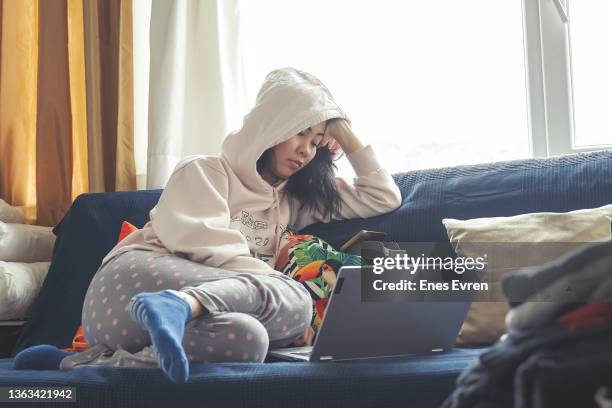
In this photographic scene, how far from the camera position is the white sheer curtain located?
2.69 m

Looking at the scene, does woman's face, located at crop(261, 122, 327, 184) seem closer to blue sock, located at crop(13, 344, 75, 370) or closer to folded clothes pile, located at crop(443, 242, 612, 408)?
blue sock, located at crop(13, 344, 75, 370)

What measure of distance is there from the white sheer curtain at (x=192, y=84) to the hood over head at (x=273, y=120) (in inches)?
20.9

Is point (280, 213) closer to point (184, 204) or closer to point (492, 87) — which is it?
point (184, 204)

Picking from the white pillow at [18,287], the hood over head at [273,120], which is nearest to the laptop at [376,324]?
the hood over head at [273,120]

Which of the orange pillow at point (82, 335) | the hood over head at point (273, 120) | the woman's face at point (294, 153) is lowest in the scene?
the orange pillow at point (82, 335)

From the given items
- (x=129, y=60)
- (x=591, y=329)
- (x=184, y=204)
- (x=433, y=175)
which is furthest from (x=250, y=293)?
(x=129, y=60)

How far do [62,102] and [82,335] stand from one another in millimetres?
1030

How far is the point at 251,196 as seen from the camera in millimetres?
2090

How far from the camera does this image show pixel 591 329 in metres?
0.63

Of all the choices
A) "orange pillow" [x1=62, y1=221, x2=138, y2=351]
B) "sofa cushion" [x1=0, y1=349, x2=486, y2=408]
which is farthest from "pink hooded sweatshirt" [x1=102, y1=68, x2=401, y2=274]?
"sofa cushion" [x1=0, y1=349, x2=486, y2=408]

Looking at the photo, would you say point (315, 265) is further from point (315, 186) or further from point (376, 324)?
point (376, 324)

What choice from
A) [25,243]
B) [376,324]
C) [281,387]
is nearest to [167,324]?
[281,387]

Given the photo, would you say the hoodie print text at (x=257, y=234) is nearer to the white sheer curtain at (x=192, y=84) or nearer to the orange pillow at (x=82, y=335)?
the orange pillow at (x=82, y=335)

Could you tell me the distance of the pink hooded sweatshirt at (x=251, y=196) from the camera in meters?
1.83
